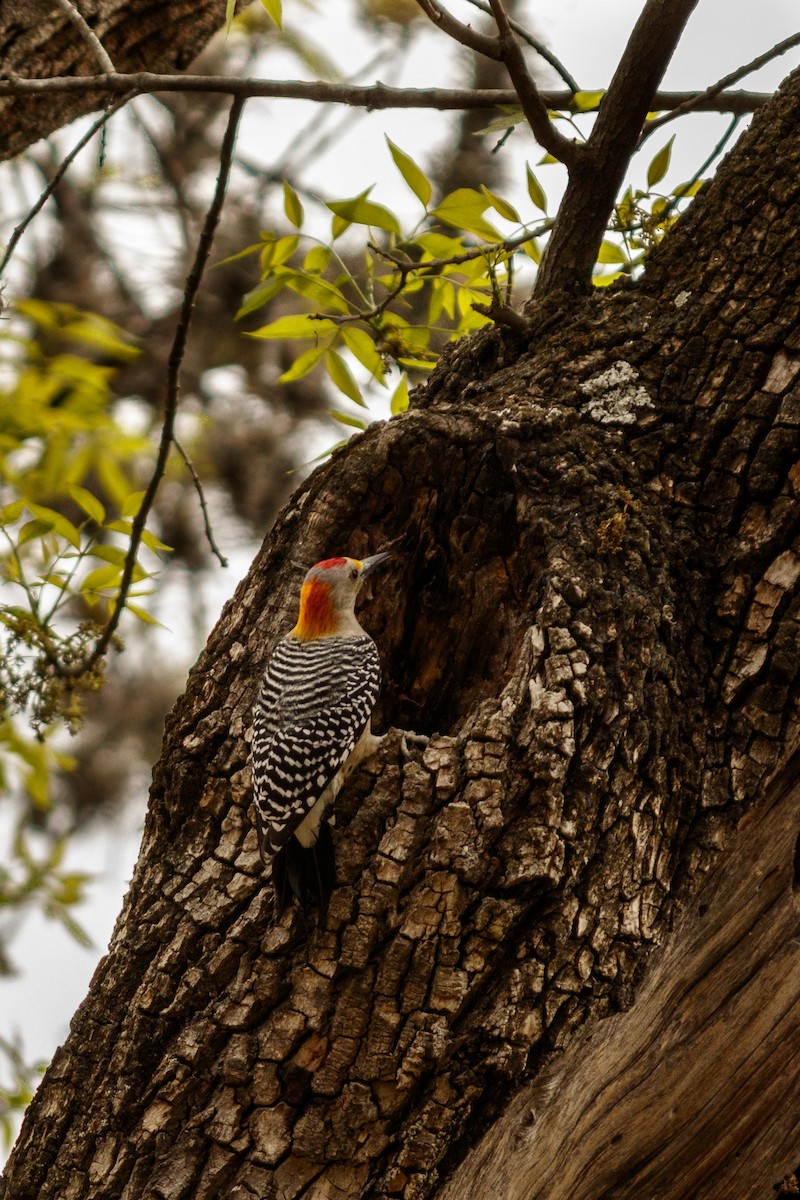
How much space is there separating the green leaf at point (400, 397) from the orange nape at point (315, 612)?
2.33 ft

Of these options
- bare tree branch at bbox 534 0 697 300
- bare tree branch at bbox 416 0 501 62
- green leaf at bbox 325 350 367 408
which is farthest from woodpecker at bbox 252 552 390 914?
bare tree branch at bbox 416 0 501 62

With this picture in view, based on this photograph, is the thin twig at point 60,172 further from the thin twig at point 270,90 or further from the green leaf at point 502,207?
the green leaf at point 502,207

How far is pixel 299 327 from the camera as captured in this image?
10.3ft

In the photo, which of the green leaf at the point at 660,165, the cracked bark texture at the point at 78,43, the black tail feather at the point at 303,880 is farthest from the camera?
the cracked bark texture at the point at 78,43

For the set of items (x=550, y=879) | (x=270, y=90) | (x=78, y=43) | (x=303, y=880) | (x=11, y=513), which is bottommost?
(x=550, y=879)

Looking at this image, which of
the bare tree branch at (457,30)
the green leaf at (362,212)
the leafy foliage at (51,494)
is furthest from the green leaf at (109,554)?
the bare tree branch at (457,30)

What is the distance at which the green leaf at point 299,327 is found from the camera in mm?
3098

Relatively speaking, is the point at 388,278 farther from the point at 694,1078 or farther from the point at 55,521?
the point at 694,1078

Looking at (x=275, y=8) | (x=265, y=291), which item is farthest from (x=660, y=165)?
(x=275, y=8)

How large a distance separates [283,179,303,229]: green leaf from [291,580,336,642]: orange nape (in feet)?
3.43

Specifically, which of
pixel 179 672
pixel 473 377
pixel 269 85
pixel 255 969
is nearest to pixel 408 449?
pixel 473 377

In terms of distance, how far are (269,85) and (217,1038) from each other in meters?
2.43

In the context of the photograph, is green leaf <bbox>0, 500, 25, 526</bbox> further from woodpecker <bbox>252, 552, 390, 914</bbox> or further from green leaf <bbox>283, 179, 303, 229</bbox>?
green leaf <bbox>283, 179, 303, 229</bbox>

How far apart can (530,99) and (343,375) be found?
0.95 metres
